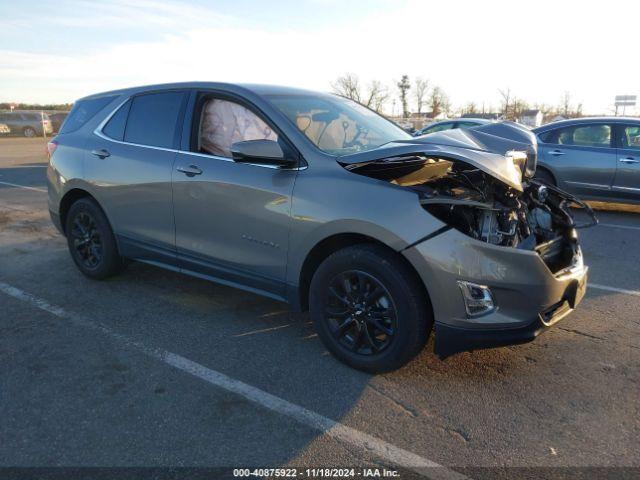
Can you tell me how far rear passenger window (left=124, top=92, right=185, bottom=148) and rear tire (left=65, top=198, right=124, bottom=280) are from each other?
806 millimetres

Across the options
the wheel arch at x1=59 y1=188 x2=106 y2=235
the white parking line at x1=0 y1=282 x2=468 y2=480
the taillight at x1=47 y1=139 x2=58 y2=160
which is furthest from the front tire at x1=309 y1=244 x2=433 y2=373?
the taillight at x1=47 y1=139 x2=58 y2=160

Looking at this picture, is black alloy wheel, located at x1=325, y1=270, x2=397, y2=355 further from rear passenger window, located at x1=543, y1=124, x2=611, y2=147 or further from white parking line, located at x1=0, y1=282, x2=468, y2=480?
rear passenger window, located at x1=543, y1=124, x2=611, y2=147

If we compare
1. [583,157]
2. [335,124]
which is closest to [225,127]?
[335,124]

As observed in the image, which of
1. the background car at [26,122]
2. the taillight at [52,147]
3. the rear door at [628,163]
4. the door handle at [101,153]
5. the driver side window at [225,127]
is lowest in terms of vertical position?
the rear door at [628,163]

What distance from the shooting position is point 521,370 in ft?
10.6

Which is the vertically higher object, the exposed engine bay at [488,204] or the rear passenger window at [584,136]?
the rear passenger window at [584,136]

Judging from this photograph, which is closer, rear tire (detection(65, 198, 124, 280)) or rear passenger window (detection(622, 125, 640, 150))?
rear tire (detection(65, 198, 124, 280))

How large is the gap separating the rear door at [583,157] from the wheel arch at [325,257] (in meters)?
6.49

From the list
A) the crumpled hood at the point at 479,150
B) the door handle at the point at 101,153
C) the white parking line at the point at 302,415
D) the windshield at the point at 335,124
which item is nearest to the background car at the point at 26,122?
the door handle at the point at 101,153

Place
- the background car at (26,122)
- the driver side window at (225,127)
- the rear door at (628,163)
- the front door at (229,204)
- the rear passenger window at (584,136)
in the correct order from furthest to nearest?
the background car at (26,122) < the rear passenger window at (584,136) < the rear door at (628,163) < the driver side window at (225,127) < the front door at (229,204)

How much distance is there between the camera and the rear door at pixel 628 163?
25.9 feet

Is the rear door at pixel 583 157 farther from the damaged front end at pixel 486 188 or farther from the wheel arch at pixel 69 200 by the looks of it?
the wheel arch at pixel 69 200

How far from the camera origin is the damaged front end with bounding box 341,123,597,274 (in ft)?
9.57

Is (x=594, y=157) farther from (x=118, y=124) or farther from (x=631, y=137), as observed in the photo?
(x=118, y=124)
